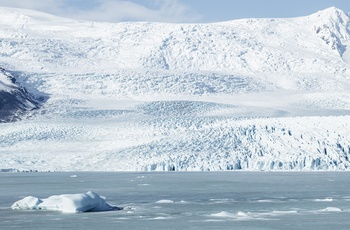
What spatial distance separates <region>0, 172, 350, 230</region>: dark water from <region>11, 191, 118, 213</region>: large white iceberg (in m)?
0.30

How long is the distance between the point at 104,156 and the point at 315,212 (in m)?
20.8

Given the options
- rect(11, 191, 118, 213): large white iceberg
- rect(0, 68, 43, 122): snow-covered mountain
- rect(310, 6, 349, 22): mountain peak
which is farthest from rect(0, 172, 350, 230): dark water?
rect(310, 6, 349, 22): mountain peak

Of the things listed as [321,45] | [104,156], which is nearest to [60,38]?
[321,45]

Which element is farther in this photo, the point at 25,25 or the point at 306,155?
the point at 25,25

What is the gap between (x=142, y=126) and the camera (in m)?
39.7

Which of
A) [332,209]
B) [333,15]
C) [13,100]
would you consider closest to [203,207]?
[332,209]

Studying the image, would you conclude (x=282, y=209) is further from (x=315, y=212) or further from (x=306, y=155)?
(x=306, y=155)

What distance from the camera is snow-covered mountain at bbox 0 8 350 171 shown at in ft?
105

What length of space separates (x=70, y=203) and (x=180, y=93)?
39791mm

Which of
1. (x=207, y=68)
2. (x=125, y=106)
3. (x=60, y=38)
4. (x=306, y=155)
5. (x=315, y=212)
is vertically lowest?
(x=315, y=212)

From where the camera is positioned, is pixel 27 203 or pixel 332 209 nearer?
pixel 332 209

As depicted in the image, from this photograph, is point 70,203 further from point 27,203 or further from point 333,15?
point 333,15

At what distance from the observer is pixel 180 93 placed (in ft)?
179

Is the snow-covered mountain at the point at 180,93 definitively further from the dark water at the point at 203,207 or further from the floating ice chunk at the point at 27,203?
the floating ice chunk at the point at 27,203
